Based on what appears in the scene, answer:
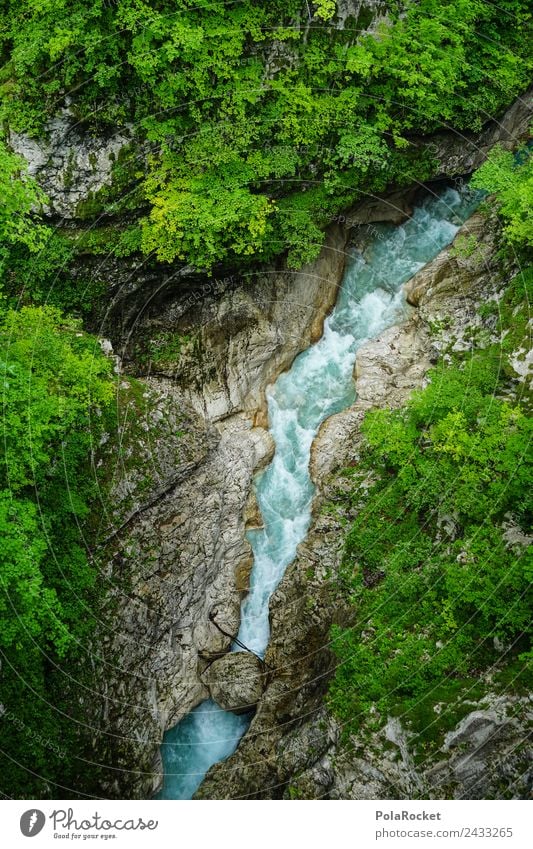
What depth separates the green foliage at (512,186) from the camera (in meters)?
14.6

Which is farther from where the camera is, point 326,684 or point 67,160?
point 67,160

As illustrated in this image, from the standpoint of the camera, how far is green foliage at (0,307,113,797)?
11.0 m

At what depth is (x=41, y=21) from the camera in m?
13.9

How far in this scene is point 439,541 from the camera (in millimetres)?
13461

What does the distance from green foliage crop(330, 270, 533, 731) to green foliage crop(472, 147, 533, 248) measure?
3.53 feet

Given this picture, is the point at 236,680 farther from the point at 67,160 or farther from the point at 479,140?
the point at 479,140

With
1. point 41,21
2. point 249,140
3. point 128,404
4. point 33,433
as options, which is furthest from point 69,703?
point 41,21

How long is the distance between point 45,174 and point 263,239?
17.6 feet

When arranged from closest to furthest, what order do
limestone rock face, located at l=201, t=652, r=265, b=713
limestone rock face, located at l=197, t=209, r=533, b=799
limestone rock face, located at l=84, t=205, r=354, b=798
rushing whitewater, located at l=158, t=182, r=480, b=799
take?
limestone rock face, located at l=197, t=209, r=533, b=799 < limestone rock face, located at l=84, t=205, r=354, b=798 < limestone rock face, located at l=201, t=652, r=265, b=713 < rushing whitewater, located at l=158, t=182, r=480, b=799

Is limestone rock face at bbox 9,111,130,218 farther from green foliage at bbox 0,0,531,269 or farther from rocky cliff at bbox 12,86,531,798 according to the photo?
green foliage at bbox 0,0,531,269

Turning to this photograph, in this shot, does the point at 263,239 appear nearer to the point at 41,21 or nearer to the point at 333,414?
the point at 333,414
